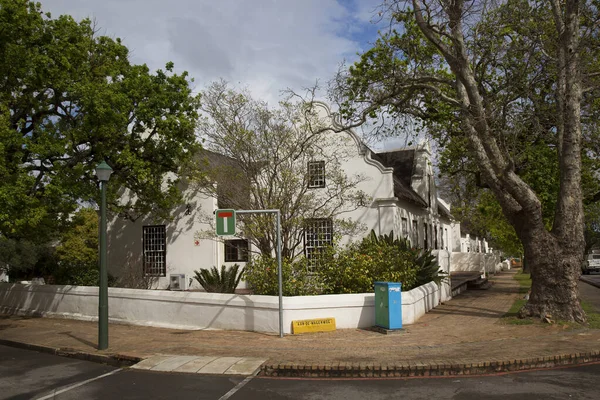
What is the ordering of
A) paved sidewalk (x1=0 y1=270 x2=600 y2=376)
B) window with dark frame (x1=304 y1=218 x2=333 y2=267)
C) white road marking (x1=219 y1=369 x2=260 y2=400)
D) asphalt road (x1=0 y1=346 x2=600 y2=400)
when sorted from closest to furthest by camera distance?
1. asphalt road (x1=0 y1=346 x2=600 y2=400)
2. white road marking (x1=219 y1=369 x2=260 y2=400)
3. paved sidewalk (x1=0 y1=270 x2=600 y2=376)
4. window with dark frame (x1=304 y1=218 x2=333 y2=267)

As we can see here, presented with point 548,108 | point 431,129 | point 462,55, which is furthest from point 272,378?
point 431,129

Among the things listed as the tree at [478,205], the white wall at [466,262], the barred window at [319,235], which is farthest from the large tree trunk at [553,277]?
the white wall at [466,262]

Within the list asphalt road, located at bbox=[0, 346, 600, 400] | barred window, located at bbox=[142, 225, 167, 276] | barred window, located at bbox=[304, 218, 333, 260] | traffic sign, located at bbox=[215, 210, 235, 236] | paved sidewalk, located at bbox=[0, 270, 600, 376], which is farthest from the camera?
barred window, located at bbox=[142, 225, 167, 276]

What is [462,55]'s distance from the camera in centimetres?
1178

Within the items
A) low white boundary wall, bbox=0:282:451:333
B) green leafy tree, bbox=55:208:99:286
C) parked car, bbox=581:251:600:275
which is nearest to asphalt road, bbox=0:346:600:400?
low white boundary wall, bbox=0:282:451:333

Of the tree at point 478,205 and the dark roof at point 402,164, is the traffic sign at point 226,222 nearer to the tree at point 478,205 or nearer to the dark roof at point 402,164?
the tree at point 478,205

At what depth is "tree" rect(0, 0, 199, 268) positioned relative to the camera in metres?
12.8

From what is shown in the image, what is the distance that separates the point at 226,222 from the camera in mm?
10617

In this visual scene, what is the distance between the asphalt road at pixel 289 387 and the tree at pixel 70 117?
18.8ft

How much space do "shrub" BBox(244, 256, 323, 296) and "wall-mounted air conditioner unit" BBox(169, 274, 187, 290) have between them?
7763 mm

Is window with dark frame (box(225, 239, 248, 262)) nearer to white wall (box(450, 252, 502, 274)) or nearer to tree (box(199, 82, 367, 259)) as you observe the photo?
tree (box(199, 82, 367, 259))

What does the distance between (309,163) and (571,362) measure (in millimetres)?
10343

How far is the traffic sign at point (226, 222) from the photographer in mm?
10586

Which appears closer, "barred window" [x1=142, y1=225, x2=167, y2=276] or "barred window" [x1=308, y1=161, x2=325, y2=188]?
"barred window" [x1=308, y1=161, x2=325, y2=188]
